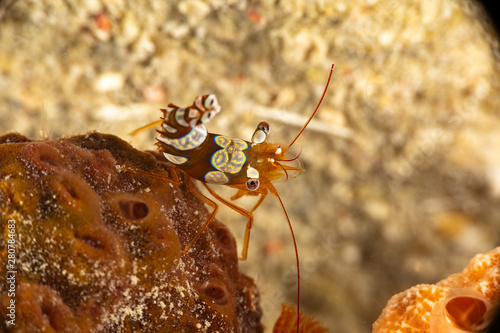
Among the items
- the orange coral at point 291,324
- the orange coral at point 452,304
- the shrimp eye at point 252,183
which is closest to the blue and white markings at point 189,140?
the shrimp eye at point 252,183

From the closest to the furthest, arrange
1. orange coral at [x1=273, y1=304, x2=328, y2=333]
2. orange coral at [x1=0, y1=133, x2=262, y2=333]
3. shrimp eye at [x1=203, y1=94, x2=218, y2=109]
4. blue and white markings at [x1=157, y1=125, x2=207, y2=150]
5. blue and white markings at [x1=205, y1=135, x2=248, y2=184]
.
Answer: orange coral at [x1=0, y1=133, x2=262, y2=333], shrimp eye at [x1=203, y1=94, x2=218, y2=109], blue and white markings at [x1=157, y1=125, x2=207, y2=150], blue and white markings at [x1=205, y1=135, x2=248, y2=184], orange coral at [x1=273, y1=304, x2=328, y2=333]

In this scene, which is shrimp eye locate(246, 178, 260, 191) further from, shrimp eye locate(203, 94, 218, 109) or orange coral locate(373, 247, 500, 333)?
orange coral locate(373, 247, 500, 333)

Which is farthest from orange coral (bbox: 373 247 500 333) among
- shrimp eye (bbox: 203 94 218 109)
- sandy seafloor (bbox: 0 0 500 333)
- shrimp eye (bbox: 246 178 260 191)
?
shrimp eye (bbox: 203 94 218 109)

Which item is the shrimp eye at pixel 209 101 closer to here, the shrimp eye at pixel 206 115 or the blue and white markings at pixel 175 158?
the shrimp eye at pixel 206 115

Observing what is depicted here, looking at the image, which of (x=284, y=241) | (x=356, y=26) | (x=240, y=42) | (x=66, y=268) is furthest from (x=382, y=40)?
(x=66, y=268)

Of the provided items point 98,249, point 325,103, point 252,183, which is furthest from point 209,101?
point 325,103

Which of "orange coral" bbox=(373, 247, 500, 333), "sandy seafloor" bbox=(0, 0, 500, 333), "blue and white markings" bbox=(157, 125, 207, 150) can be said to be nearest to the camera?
"orange coral" bbox=(373, 247, 500, 333)

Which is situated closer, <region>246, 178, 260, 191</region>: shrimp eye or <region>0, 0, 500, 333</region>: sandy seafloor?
<region>246, 178, 260, 191</region>: shrimp eye
